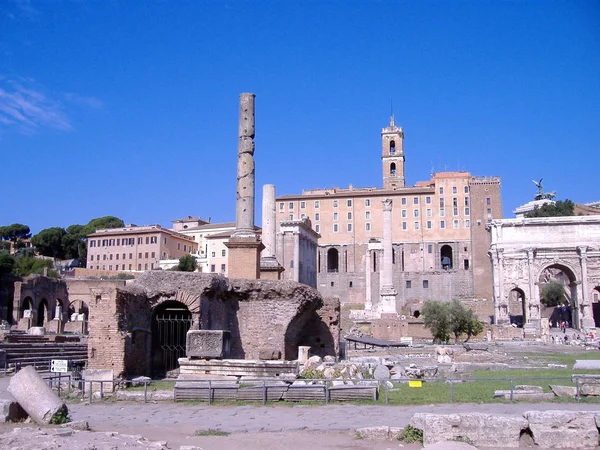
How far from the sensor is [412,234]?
77.8m

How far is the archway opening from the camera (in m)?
79.0

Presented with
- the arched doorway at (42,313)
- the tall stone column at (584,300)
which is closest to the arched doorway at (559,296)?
the tall stone column at (584,300)

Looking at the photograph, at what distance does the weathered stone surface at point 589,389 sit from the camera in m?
12.4

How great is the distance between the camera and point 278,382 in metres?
12.2

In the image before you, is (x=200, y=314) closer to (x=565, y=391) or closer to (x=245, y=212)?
(x=245, y=212)

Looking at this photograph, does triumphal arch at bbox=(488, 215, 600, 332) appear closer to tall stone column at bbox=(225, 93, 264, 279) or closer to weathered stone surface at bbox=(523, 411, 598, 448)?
tall stone column at bbox=(225, 93, 264, 279)

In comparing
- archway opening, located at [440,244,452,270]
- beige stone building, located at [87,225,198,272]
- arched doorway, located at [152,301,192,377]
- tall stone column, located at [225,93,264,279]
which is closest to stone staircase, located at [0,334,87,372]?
arched doorway, located at [152,301,192,377]

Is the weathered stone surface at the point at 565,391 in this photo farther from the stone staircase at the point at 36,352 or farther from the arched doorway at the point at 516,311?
the arched doorway at the point at 516,311

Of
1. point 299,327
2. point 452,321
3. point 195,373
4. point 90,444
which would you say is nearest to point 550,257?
point 452,321

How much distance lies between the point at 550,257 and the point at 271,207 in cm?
3410

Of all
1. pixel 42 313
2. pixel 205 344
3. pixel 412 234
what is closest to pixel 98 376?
pixel 205 344

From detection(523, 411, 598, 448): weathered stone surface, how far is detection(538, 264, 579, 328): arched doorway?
4677 centimetres

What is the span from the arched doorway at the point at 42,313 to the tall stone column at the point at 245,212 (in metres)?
31.7

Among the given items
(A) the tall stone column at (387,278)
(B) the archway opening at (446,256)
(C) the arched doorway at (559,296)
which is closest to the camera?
(A) the tall stone column at (387,278)
